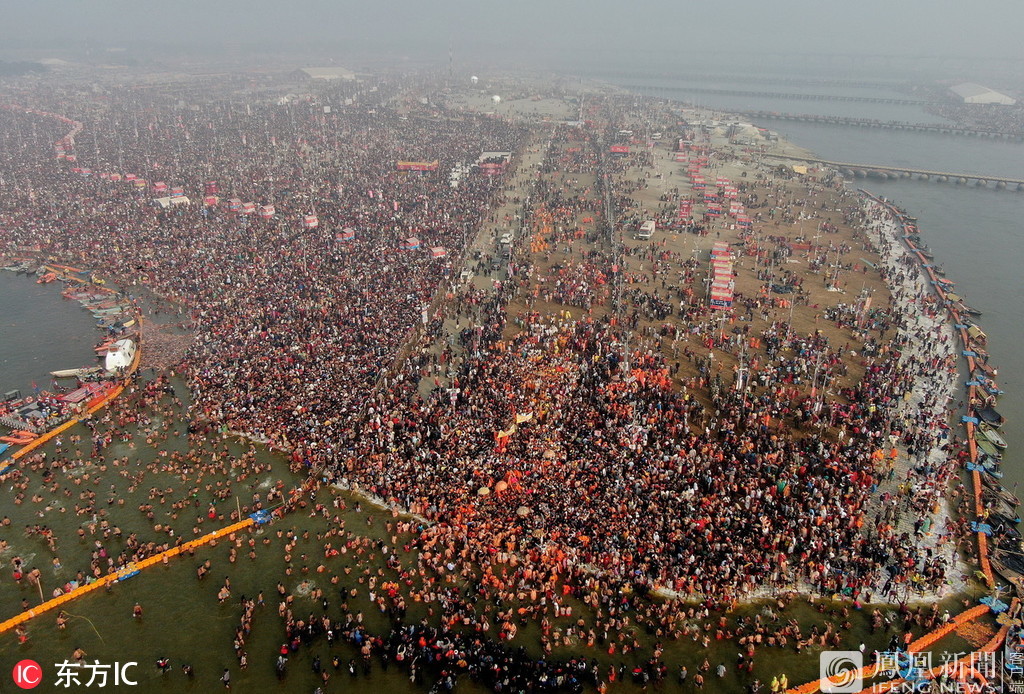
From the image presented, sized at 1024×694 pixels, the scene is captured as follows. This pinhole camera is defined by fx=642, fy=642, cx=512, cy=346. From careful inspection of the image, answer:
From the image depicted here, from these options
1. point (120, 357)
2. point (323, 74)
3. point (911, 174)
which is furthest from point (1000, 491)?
point (323, 74)

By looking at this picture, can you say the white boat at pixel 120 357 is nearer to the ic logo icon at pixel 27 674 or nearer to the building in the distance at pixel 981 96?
the ic logo icon at pixel 27 674

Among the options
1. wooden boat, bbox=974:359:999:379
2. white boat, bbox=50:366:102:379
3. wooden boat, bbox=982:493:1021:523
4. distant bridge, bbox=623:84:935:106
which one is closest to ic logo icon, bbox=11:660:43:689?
white boat, bbox=50:366:102:379

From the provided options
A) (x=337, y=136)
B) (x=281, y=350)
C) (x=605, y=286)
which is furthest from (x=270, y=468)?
(x=337, y=136)

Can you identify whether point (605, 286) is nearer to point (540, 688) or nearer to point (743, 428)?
point (743, 428)

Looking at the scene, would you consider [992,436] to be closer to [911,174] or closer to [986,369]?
[986,369]

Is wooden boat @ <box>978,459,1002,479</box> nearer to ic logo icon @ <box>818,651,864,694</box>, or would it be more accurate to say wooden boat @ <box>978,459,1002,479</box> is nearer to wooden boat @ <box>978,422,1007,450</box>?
wooden boat @ <box>978,422,1007,450</box>
